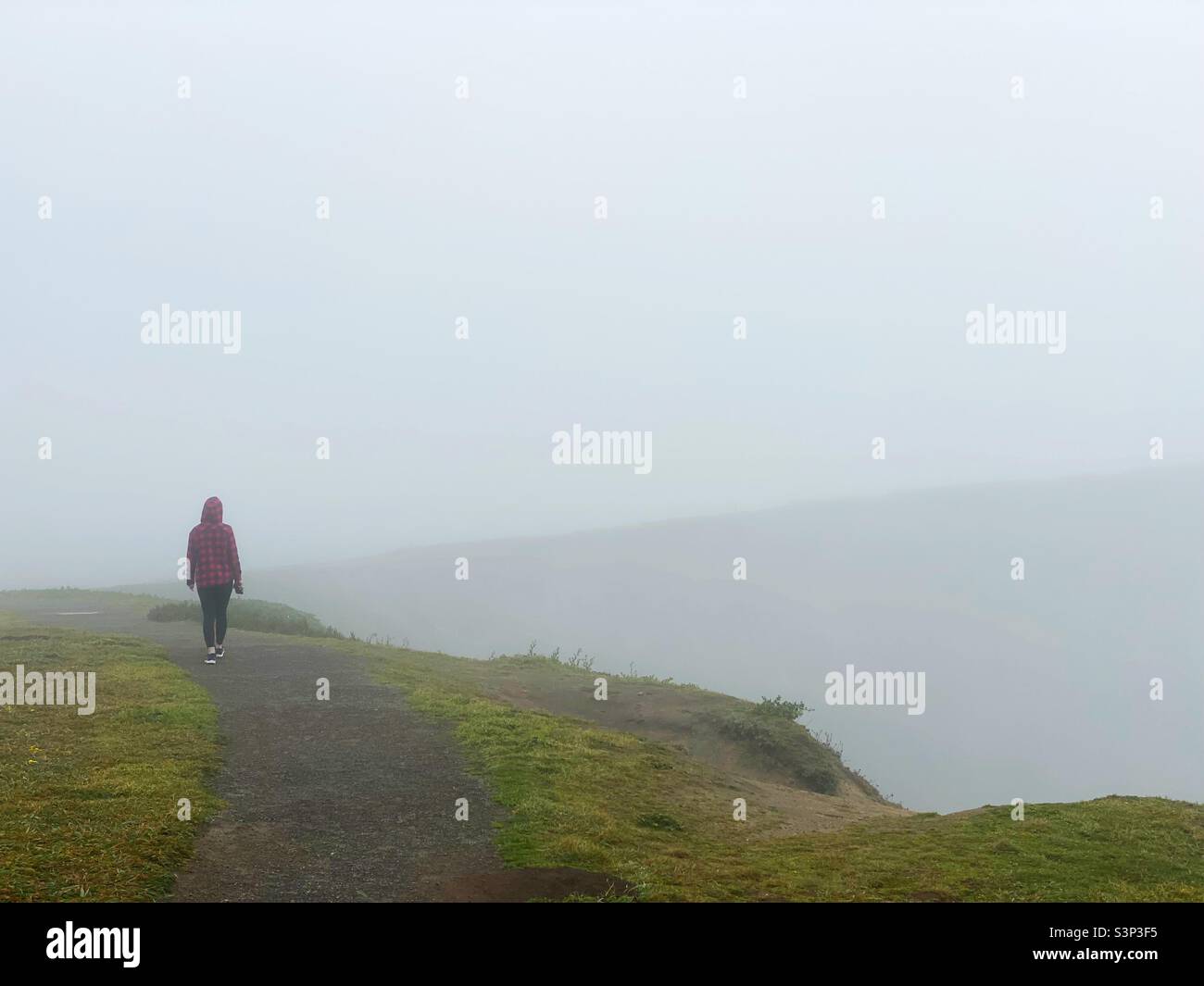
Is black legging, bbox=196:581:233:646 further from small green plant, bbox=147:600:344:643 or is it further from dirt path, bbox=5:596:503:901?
small green plant, bbox=147:600:344:643

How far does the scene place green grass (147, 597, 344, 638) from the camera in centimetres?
2744

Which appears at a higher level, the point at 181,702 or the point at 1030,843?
the point at 181,702

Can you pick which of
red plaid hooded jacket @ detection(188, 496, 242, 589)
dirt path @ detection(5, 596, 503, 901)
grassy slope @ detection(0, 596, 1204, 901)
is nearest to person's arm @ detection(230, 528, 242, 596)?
red plaid hooded jacket @ detection(188, 496, 242, 589)

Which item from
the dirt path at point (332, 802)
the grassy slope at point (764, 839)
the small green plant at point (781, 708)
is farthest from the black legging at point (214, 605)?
the small green plant at point (781, 708)

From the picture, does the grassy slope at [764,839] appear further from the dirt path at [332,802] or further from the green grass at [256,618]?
the green grass at [256,618]

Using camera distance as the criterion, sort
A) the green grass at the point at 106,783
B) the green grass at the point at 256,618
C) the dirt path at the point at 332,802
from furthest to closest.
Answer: the green grass at the point at 256,618 → the dirt path at the point at 332,802 → the green grass at the point at 106,783

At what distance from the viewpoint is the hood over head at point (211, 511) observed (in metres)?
17.8

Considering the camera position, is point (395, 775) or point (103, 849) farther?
point (395, 775)

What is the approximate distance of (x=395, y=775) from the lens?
12.1m

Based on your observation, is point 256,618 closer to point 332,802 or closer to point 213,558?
point 213,558
